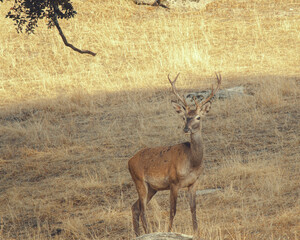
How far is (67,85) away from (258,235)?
12.0 meters

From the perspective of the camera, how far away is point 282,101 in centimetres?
1294

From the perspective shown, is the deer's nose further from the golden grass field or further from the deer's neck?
the golden grass field

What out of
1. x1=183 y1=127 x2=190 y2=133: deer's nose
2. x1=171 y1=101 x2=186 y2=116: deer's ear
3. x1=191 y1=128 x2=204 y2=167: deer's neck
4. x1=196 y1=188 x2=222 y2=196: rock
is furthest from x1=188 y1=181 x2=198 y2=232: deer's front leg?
x1=196 y1=188 x2=222 y2=196: rock

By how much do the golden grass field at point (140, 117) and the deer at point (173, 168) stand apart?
0.42 metres

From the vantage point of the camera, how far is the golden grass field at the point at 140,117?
25.4ft

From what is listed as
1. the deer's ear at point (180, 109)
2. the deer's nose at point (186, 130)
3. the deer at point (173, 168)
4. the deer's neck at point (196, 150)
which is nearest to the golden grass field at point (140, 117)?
the deer at point (173, 168)

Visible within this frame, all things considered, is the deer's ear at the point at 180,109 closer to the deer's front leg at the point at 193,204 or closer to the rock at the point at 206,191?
the deer's front leg at the point at 193,204

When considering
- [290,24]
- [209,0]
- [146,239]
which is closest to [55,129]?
[146,239]

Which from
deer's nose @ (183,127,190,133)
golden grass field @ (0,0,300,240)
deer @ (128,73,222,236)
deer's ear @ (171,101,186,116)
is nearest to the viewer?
deer's nose @ (183,127,190,133)

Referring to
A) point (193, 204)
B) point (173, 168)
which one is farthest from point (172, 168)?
point (193, 204)

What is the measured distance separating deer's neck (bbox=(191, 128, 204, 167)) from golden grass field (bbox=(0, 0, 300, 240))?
80cm

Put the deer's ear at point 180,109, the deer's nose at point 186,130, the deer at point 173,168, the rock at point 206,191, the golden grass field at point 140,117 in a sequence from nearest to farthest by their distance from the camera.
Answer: the deer's nose at point 186,130, the deer at point 173,168, the deer's ear at point 180,109, the golden grass field at point 140,117, the rock at point 206,191

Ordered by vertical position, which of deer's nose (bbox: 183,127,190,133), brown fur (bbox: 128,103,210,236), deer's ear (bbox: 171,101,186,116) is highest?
deer's ear (bbox: 171,101,186,116)

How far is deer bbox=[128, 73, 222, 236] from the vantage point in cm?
649
